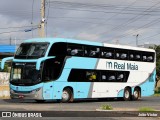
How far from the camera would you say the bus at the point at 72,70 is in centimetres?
2669

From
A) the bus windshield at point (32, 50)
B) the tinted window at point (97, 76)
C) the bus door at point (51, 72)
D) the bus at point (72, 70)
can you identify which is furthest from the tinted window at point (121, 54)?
the bus windshield at point (32, 50)

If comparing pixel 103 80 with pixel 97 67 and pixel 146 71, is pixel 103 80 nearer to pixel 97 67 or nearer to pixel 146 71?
pixel 97 67

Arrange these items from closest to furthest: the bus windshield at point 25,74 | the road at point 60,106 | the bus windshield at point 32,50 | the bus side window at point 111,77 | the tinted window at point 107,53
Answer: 1. the road at point 60,106
2. the bus windshield at point 25,74
3. the bus windshield at point 32,50
4. the tinted window at point 107,53
5. the bus side window at point 111,77

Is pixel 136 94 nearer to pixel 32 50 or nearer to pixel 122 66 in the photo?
pixel 122 66

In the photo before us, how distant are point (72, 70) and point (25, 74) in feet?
9.87

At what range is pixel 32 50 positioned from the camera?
2716 cm

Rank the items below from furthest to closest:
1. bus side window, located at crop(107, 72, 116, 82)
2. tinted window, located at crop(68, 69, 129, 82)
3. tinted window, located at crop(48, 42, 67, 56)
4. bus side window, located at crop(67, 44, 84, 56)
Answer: bus side window, located at crop(107, 72, 116, 82), tinted window, located at crop(68, 69, 129, 82), bus side window, located at crop(67, 44, 84, 56), tinted window, located at crop(48, 42, 67, 56)

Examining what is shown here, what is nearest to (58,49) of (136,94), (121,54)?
(121,54)

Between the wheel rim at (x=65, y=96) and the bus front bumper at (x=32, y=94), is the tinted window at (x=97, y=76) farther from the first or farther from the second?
the bus front bumper at (x=32, y=94)

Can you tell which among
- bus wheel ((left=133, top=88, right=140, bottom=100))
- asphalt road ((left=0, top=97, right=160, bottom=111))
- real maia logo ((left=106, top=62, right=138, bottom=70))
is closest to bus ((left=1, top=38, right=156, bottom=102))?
real maia logo ((left=106, top=62, right=138, bottom=70))

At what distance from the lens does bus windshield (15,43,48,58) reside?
26656 millimetres

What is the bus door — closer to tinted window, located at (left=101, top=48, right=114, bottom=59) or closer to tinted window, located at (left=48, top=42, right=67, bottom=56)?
tinted window, located at (left=48, top=42, right=67, bottom=56)

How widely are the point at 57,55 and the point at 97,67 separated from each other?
406 centimetres

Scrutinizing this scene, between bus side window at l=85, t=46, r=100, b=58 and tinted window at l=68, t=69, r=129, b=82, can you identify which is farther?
bus side window at l=85, t=46, r=100, b=58
